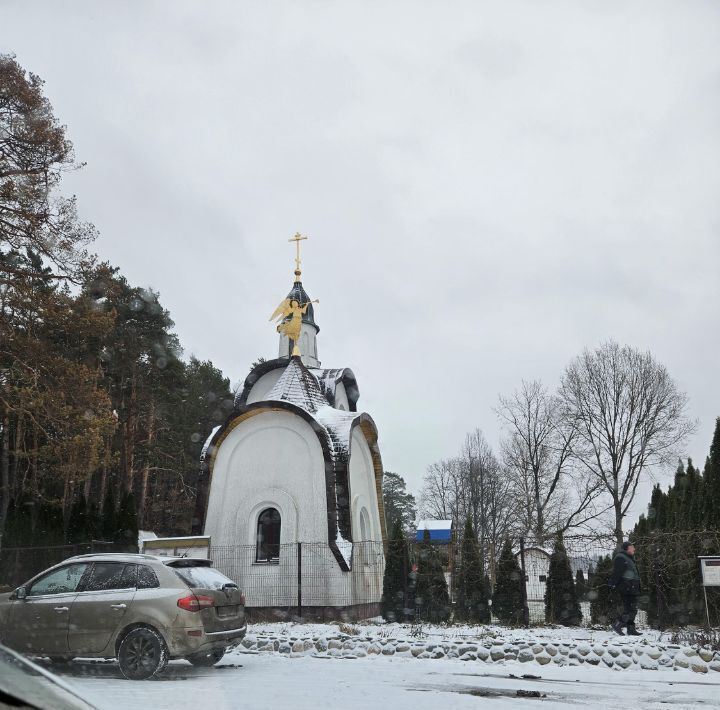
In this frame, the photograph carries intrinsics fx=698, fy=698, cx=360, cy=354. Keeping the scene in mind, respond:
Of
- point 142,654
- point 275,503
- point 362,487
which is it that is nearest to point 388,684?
point 142,654

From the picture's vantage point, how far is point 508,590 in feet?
52.0

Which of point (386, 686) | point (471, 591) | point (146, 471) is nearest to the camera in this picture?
point (386, 686)

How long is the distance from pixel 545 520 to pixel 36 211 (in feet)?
91.0

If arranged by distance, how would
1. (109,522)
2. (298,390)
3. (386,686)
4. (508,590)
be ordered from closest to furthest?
(386,686) → (508,590) → (298,390) → (109,522)

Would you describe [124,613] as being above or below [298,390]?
below

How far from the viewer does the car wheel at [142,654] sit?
847 centimetres

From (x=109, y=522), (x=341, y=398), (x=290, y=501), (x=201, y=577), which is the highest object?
(x=341, y=398)

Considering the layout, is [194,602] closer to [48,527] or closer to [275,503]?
[275,503]

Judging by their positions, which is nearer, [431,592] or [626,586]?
[626,586]

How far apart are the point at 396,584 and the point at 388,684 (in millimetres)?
8258

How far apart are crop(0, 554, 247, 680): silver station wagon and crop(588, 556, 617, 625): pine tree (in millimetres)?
8655

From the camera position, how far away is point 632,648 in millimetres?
10445

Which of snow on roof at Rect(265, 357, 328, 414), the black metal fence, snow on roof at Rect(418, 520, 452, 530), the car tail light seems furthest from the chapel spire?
snow on roof at Rect(418, 520, 452, 530)

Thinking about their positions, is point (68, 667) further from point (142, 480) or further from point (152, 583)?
point (142, 480)
